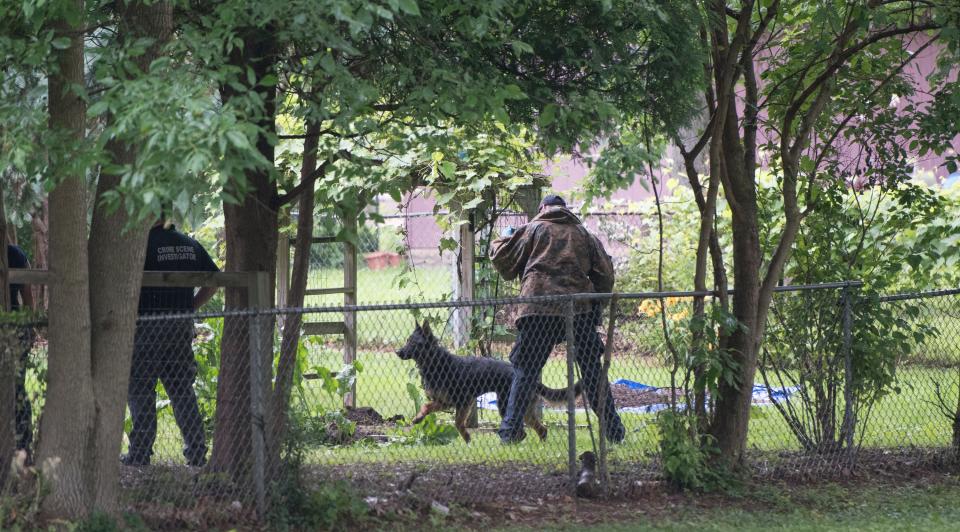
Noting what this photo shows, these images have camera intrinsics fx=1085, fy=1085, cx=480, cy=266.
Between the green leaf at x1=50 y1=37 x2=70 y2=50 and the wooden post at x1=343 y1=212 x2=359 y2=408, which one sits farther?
the wooden post at x1=343 y1=212 x2=359 y2=408

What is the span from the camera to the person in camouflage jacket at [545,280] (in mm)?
8266

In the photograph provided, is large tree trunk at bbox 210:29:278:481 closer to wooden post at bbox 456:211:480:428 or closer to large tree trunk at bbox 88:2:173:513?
large tree trunk at bbox 88:2:173:513

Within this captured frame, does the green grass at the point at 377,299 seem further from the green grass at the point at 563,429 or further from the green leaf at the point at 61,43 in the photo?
the green leaf at the point at 61,43

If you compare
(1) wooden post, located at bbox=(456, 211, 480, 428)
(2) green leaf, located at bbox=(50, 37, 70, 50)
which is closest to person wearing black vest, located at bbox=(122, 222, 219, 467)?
(2) green leaf, located at bbox=(50, 37, 70, 50)

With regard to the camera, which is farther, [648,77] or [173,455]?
[173,455]

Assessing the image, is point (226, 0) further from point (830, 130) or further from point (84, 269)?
point (830, 130)

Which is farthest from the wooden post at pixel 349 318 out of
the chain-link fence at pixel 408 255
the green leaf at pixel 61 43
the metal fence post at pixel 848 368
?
the green leaf at pixel 61 43

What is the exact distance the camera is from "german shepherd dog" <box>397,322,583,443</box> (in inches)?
328

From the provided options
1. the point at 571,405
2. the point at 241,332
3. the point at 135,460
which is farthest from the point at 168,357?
the point at 571,405

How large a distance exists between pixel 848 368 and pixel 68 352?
17.6 feet

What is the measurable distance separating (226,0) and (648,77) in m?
2.75

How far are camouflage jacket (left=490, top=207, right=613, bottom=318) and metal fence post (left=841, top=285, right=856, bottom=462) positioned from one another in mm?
1816

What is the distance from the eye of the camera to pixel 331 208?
700 cm

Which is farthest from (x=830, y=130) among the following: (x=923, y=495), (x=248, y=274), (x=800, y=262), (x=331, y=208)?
(x=248, y=274)
